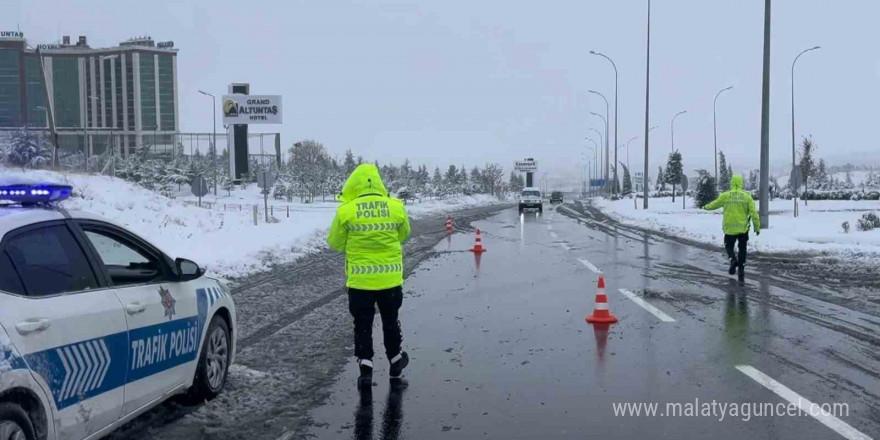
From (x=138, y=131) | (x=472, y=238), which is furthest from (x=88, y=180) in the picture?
(x=138, y=131)

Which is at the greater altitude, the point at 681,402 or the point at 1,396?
the point at 1,396

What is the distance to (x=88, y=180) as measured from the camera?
29.9 metres

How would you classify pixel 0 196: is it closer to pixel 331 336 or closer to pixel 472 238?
pixel 331 336

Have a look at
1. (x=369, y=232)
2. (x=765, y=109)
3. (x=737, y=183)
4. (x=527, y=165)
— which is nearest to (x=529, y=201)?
(x=765, y=109)

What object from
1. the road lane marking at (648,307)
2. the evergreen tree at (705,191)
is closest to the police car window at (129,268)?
the road lane marking at (648,307)

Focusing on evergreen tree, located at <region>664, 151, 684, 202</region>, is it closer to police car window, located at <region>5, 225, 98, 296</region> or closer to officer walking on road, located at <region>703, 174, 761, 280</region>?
officer walking on road, located at <region>703, 174, 761, 280</region>

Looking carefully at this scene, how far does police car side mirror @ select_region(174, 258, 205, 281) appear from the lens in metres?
5.46

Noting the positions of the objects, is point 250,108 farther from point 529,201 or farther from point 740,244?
point 740,244

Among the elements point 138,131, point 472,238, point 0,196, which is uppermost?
point 138,131

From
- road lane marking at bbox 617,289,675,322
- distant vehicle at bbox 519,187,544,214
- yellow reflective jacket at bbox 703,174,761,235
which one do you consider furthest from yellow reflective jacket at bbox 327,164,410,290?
distant vehicle at bbox 519,187,544,214

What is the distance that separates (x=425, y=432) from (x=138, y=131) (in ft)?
414

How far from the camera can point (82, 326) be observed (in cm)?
403

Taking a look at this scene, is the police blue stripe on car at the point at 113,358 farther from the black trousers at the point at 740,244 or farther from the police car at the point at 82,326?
the black trousers at the point at 740,244

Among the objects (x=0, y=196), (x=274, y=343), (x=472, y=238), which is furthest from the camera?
(x=472, y=238)
